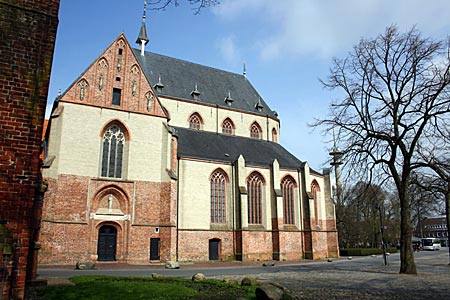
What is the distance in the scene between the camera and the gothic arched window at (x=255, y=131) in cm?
3759

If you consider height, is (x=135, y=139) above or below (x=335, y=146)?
above

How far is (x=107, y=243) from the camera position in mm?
23938

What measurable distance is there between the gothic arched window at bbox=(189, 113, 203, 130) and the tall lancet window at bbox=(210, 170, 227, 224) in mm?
6360

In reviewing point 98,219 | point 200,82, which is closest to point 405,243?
point 98,219

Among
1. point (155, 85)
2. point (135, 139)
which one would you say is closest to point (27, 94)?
point (135, 139)

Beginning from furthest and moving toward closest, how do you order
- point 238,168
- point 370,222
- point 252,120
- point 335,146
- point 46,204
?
1. point 370,222
2. point 252,120
3. point 238,168
4. point 46,204
5. point 335,146

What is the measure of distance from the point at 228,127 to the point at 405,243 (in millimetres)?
21723

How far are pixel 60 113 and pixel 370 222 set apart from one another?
44.3 m

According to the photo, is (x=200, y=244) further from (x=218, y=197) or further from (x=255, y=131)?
(x=255, y=131)

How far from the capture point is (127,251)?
78.0 feet

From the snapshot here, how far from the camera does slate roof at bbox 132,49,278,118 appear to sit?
113ft

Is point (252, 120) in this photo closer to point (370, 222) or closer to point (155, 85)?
point (155, 85)

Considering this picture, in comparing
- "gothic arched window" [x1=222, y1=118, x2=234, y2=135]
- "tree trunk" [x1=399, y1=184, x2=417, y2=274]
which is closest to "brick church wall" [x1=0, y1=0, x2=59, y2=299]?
"tree trunk" [x1=399, y1=184, x2=417, y2=274]

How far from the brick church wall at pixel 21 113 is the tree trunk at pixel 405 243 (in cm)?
1687
